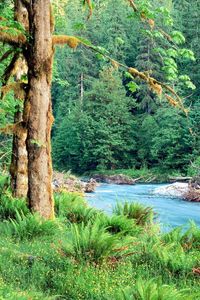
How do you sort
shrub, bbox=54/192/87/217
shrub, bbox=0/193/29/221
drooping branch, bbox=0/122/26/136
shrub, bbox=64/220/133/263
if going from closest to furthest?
shrub, bbox=64/220/133/263 → drooping branch, bbox=0/122/26/136 → shrub, bbox=0/193/29/221 → shrub, bbox=54/192/87/217

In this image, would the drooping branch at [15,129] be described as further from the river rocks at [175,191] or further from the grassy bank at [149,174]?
the grassy bank at [149,174]

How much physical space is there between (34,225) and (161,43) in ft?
165

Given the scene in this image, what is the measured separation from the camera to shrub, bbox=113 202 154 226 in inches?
425

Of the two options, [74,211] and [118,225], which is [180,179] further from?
[118,225]

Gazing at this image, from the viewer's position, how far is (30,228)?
8.52 metres

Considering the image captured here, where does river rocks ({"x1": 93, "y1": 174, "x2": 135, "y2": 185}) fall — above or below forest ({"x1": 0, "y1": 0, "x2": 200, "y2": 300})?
below

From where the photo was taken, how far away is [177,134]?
4747 cm

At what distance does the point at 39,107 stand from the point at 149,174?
123 feet

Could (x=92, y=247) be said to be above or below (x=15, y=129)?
below

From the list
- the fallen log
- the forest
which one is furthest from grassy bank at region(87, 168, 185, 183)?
the forest

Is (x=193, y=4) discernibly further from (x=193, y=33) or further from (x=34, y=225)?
(x=34, y=225)

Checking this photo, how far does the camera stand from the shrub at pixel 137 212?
10789 mm

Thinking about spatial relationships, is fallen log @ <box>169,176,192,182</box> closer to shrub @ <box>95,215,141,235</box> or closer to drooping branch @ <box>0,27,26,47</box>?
shrub @ <box>95,215,141,235</box>

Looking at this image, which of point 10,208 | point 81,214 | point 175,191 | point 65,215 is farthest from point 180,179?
point 10,208
